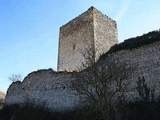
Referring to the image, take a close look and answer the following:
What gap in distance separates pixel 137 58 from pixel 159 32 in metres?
1.69

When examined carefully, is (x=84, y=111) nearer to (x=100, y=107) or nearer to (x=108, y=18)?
(x=100, y=107)

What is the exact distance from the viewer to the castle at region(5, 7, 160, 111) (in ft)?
39.5

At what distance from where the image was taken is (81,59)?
1916cm

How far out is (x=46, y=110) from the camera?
14789mm

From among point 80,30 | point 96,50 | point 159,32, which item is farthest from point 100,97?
point 80,30

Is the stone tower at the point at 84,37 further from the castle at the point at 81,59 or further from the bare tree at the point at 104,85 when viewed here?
the bare tree at the point at 104,85

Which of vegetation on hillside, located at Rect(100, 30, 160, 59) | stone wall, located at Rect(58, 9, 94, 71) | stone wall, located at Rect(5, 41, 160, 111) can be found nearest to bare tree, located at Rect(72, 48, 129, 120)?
stone wall, located at Rect(5, 41, 160, 111)

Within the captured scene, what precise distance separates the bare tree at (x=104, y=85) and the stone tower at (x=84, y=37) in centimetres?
630

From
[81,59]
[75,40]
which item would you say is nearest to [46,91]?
[81,59]

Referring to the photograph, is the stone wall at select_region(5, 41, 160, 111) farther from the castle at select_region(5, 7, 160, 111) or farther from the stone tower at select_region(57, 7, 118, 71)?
the stone tower at select_region(57, 7, 118, 71)

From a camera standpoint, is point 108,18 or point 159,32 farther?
point 108,18

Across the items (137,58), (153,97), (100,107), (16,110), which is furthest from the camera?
(16,110)

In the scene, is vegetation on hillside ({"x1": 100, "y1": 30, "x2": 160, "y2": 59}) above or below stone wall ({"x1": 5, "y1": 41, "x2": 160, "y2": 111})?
above

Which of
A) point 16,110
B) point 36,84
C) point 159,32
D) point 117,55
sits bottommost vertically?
point 16,110
